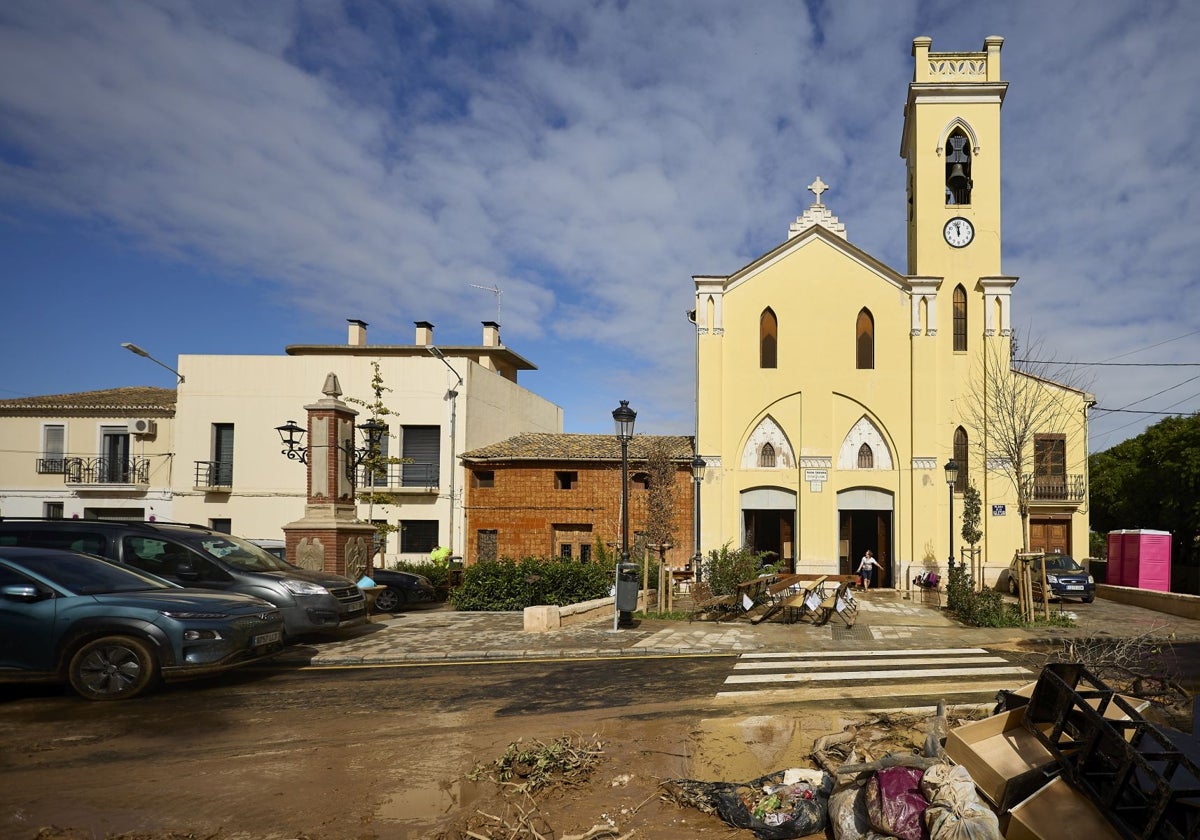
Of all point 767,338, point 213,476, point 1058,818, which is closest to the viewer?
point 1058,818

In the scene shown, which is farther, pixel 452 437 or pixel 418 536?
pixel 452 437

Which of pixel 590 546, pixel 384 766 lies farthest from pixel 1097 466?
pixel 384 766

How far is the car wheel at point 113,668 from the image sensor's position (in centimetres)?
797

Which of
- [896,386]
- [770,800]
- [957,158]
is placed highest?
[957,158]

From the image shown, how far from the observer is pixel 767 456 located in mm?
23641

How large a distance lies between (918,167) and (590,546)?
16172 millimetres

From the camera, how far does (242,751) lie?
20.6ft

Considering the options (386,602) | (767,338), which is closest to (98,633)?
(386,602)

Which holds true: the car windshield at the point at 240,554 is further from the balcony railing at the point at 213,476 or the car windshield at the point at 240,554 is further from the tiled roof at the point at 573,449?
the balcony railing at the point at 213,476

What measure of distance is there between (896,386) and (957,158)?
25.0 ft

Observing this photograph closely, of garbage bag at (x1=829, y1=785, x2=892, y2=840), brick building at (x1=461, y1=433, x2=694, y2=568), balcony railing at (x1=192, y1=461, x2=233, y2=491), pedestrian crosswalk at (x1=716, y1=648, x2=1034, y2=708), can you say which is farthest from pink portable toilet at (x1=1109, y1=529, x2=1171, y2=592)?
balcony railing at (x1=192, y1=461, x2=233, y2=491)

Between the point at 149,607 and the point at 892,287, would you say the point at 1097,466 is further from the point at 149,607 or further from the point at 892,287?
the point at 149,607

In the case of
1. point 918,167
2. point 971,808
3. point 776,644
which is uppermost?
point 918,167

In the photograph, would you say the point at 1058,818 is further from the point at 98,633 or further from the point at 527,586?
the point at 527,586
